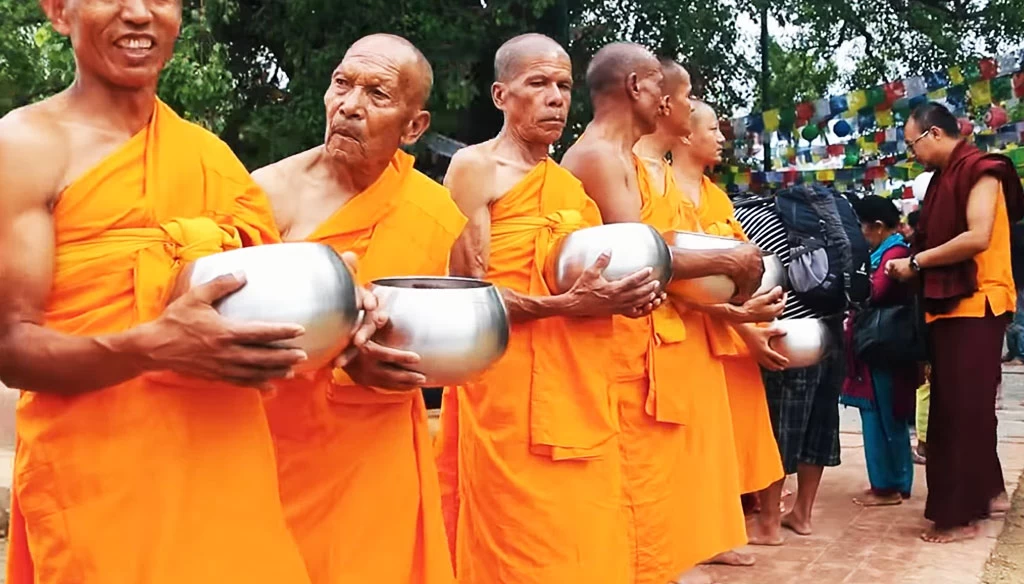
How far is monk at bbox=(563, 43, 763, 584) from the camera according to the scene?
3.98 metres

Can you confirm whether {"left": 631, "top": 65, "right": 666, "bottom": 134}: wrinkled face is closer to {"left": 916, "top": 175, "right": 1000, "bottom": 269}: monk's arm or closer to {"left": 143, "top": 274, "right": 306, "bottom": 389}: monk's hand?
{"left": 916, "top": 175, "right": 1000, "bottom": 269}: monk's arm

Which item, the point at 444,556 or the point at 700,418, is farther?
the point at 700,418

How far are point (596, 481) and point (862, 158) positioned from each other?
11105mm

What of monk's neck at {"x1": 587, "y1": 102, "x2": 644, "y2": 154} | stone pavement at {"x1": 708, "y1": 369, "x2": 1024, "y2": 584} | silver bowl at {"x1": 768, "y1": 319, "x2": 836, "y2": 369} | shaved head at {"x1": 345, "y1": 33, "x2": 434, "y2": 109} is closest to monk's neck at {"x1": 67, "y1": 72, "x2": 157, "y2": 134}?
shaved head at {"x1": 345, "y1": 33, "x2": 434, "y2": 109}

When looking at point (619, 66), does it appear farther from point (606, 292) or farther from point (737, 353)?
point (737, 353)

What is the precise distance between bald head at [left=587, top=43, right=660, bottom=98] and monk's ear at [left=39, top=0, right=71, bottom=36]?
2286mm

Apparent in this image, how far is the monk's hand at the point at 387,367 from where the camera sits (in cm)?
247

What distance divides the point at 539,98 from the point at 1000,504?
12.8 ft

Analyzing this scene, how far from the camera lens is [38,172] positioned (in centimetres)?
201

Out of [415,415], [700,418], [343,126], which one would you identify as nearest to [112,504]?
[415,415]

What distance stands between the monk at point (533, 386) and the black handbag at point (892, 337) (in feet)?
9.65

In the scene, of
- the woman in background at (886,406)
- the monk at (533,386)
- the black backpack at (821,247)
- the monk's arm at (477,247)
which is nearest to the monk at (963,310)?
the black backpack at (821,247)

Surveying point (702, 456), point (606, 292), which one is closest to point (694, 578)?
point (702, 456)

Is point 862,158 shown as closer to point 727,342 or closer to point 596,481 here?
point 727,342
